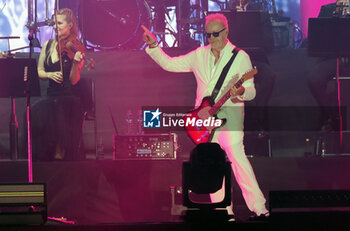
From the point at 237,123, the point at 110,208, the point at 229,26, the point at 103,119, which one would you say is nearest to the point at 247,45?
the point at 229,26

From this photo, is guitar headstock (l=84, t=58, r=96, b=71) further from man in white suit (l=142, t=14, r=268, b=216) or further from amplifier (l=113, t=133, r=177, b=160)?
amplifier (l=113, t=133, r=177, b=160)

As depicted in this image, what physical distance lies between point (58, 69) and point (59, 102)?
350 mm

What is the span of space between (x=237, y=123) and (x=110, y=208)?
1.51 meters

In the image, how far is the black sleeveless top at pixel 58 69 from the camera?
5.09 meters

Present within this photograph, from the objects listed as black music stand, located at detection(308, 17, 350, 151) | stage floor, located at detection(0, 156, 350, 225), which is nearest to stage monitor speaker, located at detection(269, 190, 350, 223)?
stage floor, located at detection(0, 156, 350, 225)

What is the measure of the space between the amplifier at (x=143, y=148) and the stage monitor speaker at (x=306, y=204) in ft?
8.48

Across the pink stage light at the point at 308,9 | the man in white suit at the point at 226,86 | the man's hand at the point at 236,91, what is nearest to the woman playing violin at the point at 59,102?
the man in white suit at the point at 226,86

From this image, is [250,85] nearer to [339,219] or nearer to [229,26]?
[229,26]

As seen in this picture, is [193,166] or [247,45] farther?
[247,45]

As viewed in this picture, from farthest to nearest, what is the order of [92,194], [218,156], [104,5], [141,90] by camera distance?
1. [104,5]
2. [141,90]
3. [92,194]
4. [218,156]

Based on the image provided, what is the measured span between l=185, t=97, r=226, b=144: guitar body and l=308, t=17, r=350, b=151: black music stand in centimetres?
112

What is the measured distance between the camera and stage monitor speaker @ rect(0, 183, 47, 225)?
207 cm

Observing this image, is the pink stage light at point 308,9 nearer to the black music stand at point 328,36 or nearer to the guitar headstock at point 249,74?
the black music stand at point 328,36

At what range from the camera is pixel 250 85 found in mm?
4895
